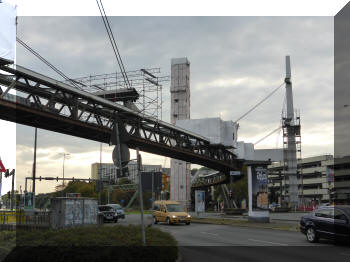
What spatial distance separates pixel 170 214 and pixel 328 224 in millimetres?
14921

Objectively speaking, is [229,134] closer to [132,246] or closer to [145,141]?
[145,141]

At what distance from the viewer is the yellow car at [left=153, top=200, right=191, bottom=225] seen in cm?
2866

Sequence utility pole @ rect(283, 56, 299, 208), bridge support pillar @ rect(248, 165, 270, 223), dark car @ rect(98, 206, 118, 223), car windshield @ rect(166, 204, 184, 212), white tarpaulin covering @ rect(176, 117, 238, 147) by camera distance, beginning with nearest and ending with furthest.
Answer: bridge support pillar @ rect(248, 165, 270, 223) < car windshield @ rect(166, 204, 184, 212) < dark car @ rect(98, 206, 118, 223) < white tarpaulin covering @ rect(176, 117, 238, 147) < utility pole @ rect(283, 56, 299, 208)

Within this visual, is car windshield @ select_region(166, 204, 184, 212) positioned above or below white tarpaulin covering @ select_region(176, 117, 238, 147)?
below

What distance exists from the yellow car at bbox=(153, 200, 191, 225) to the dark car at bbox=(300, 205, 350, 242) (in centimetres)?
1291

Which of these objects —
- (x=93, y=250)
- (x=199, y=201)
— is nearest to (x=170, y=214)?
(x=199, y=201)

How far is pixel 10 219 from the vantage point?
25.6 meters

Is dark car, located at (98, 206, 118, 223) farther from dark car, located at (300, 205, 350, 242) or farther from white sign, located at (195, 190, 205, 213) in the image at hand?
dark car, located at (300, 205, 350, 242)

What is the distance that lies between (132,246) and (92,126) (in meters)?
28.5

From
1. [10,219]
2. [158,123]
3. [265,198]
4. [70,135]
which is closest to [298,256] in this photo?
[265,198]

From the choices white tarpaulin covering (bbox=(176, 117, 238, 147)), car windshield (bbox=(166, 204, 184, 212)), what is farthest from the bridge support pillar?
white tarpaulin covering (bbox=(176, 117, 238, 147))

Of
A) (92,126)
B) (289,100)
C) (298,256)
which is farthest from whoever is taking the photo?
(289,100)

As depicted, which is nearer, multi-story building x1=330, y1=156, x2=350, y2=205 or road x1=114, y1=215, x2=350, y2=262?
road x1=114, y1=215, x2=350, y2=262

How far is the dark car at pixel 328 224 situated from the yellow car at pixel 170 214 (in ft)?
42.3
